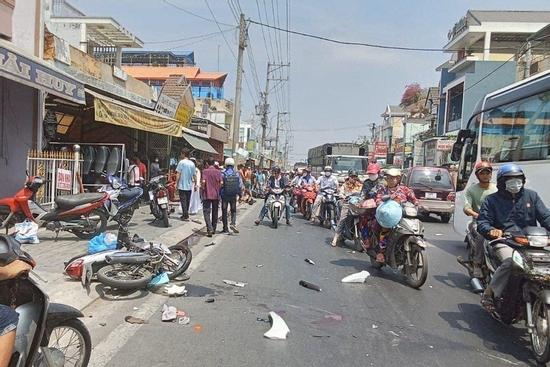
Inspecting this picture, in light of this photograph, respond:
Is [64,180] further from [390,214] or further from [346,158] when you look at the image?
[346,158]

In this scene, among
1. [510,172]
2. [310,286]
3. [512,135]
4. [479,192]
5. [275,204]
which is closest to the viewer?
[510,172]

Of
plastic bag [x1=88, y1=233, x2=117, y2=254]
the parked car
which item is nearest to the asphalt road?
plastic bag [x1=88, y1=233, x2=117, y2=254]

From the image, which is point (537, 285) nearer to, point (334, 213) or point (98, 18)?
point (334, 213)

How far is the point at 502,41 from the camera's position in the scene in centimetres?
4112

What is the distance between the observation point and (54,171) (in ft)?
37.2

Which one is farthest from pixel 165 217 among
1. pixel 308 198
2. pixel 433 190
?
pixel 433 190

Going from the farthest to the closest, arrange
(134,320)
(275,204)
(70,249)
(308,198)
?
(308,198)
(275,204)
(70,249)
(134,320)

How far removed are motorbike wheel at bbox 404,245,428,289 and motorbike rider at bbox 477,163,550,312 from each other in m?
1.48

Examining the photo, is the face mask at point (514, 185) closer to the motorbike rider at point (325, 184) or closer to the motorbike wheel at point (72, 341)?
the motorbike wheel at point (72, 341)

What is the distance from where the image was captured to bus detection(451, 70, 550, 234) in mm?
8055

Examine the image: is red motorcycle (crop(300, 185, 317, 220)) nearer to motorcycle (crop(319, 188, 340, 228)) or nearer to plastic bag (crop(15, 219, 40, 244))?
motorcycle (crop(319, 188, 340, 228))

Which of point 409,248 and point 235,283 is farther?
point 409,248

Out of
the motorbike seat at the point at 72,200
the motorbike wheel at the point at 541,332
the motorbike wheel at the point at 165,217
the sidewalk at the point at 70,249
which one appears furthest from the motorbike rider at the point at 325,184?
the motorbike wheel at the point at 541,332

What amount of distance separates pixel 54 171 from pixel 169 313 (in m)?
7.34
